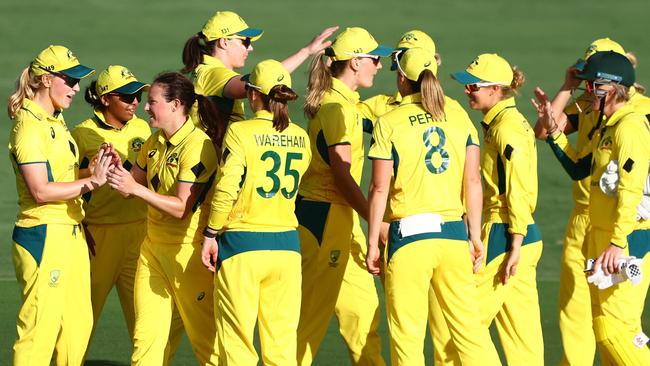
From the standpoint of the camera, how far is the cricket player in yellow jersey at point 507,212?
816 cm

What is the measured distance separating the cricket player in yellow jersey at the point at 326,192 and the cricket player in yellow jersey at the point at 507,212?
0.71m

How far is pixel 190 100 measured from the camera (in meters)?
7.93

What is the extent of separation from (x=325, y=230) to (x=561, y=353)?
243cm

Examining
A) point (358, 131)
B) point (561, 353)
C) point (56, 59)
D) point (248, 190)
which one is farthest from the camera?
point (561, 353)

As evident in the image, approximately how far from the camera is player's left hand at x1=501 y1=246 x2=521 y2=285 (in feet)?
26.9

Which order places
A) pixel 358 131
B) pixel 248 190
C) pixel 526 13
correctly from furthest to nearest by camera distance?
pixel 526 13, pixel 358 131, pixel 248 190

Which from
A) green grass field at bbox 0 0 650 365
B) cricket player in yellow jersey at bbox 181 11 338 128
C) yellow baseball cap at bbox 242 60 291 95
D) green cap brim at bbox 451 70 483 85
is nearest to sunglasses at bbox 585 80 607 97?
green cap brim at bbox 451 70 483 85

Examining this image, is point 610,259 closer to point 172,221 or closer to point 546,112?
point 546,112

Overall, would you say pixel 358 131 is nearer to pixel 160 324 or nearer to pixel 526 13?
pixel 160 324

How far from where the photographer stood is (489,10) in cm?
1791

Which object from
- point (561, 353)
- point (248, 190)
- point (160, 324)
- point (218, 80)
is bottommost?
point (561, 353)

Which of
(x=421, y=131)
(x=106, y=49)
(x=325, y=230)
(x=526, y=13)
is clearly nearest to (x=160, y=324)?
(x=325, y=230)

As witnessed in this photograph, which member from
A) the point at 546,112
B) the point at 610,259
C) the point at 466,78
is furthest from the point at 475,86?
the point at 610,259

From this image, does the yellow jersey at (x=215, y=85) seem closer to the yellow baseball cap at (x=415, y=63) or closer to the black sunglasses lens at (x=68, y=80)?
the black sunglasses lens at (x=68, y=80)
